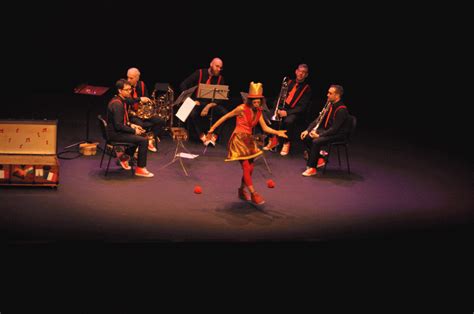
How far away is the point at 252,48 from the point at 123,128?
575 centimetres

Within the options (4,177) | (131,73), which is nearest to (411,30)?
(131,73)

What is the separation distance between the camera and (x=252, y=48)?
543 inches

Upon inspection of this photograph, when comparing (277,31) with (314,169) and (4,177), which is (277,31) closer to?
(314,169)

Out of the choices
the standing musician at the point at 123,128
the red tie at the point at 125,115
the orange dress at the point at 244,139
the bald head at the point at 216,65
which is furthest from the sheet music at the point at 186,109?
the bald head at the point at 216,65

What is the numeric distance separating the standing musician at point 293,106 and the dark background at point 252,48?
8.96 feet

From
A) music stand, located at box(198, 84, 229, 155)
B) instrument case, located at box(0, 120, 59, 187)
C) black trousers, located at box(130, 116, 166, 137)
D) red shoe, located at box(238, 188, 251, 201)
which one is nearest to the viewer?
instrument case, located at box(0, 120, 59, 187)

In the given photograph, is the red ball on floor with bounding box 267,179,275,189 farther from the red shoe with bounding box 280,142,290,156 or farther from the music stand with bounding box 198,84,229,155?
the music stand with bounding box 198,84,229,155

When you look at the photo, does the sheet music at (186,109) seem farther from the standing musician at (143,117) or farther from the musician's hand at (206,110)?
the musician's hand at (206,110)

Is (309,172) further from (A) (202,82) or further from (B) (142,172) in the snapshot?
(A) (202,82)

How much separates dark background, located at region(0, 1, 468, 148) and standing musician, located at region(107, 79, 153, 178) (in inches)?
175

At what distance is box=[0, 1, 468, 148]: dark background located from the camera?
13.3 metres

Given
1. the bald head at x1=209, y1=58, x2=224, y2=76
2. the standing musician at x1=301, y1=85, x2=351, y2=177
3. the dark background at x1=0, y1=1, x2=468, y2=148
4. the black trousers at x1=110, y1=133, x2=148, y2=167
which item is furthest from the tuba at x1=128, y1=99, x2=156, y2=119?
the dark background at x1=0, y1=1, x2=468, y2=148

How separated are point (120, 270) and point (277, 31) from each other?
8.67m

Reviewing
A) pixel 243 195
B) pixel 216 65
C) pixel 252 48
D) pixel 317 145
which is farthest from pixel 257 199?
pixel 252 48
